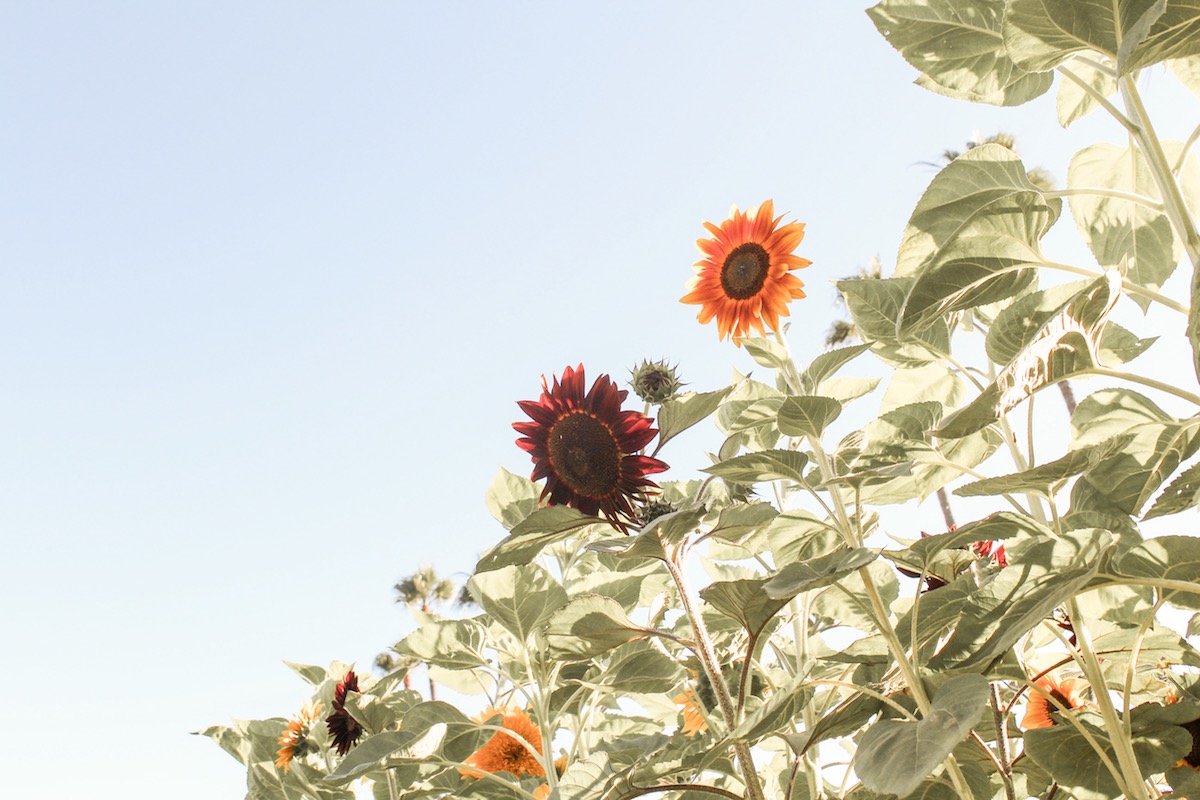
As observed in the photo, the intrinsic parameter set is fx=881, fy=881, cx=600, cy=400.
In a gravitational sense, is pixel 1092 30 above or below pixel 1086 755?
above

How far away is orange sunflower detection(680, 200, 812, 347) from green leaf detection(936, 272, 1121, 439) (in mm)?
665

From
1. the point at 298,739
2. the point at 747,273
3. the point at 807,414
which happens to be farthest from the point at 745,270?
the point at 298,739

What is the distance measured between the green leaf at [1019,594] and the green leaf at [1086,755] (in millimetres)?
209

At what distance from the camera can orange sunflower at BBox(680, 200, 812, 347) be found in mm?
1797

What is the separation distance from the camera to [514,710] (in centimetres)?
206

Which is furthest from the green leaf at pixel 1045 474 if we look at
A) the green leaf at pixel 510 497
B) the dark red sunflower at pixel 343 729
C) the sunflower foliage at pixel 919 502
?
the dark red sunflower at pixel 343 729

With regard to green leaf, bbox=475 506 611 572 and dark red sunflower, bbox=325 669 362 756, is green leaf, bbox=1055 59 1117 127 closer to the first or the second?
green leaf, bbox=475 506 611 572

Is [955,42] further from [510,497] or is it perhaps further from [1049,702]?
[1049,702]

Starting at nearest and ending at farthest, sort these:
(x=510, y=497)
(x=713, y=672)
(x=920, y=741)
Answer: (x=920, y=741) < (x=713, y=672) < (x=510, y=497)

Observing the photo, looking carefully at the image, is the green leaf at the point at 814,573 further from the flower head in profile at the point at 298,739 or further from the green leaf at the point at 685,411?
the flower head in profile at the point at 298,739

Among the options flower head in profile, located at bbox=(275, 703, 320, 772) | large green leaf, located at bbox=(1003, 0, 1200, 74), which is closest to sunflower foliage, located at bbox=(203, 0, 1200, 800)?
large green leaf, located at bbox=(1003, 0, 1200, 74)

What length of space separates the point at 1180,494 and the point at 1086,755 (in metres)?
0.42

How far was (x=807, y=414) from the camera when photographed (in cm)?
135

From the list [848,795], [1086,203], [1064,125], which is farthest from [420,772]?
[1064,125]
